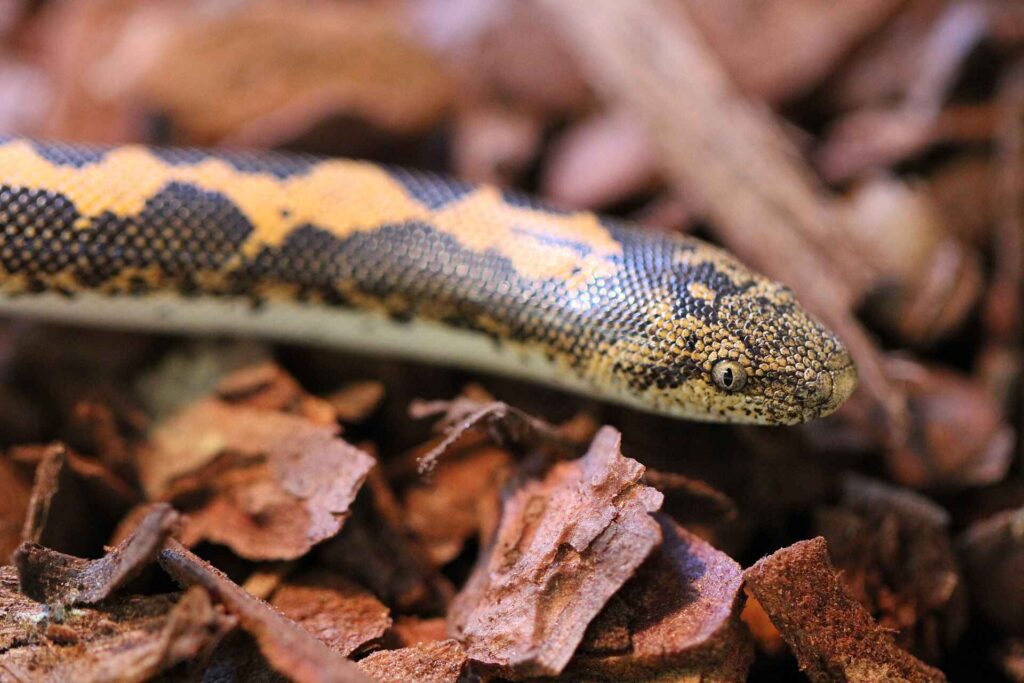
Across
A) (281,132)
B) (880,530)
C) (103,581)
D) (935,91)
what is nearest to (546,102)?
(281,132)

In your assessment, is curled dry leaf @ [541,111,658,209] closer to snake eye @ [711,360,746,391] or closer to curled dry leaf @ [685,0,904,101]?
curled dry leaf @ [685,0,904,101]

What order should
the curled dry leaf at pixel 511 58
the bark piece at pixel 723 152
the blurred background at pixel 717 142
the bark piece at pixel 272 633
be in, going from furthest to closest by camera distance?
the curled dry leaf at pixel 511 58
the bark piece at pixel 723 152
the blurred background at pixel 717 142
the bark piece at pixel 272 633

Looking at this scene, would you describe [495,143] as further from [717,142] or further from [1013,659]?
[1013,659]

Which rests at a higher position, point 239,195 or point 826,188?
point 239,195

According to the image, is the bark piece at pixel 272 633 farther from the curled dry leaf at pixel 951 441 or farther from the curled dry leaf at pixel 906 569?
the curled dry leaf at pixel 951 441

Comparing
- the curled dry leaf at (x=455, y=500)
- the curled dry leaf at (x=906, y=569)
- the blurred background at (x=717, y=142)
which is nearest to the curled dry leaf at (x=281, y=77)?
the blurred background at (x=717, y=142)

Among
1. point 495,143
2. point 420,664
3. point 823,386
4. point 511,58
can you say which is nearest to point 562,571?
point 420,664

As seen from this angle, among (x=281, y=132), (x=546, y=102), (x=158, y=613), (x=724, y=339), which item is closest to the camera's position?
(x=158, y=613)

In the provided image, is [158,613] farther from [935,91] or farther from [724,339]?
[935,91]
